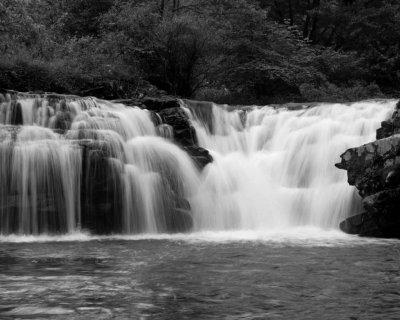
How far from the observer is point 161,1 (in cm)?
2623

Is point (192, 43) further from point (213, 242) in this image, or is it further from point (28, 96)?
point (213, 242)

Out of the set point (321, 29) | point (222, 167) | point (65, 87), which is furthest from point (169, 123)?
point (321, 29)

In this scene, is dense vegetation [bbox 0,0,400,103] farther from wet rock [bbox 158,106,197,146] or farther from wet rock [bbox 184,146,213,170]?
wet rock [bbox 184,146,213,170]

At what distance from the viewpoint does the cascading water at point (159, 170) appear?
39.1ft

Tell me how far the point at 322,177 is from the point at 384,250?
→ 527 centimetres

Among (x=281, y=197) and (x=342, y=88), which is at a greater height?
(x=342, y=88)

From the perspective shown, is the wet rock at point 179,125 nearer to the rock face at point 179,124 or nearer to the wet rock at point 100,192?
the rock face at point 179,124

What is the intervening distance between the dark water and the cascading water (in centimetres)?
176

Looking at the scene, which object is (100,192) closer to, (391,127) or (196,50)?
(391,127)

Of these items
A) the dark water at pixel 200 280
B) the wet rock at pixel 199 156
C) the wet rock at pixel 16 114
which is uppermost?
the wet rock at pixel 16 114

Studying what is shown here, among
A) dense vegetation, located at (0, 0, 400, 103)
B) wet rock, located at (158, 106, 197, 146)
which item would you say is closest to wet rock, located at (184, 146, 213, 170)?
wet rock, located at (158, 106, 197, 146)

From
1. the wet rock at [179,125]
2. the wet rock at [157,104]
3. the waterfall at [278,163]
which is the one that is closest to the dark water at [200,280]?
the waterfall at [278,163]

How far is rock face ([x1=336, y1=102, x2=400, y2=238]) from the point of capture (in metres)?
11.6

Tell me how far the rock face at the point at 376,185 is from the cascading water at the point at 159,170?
37.9 inches
